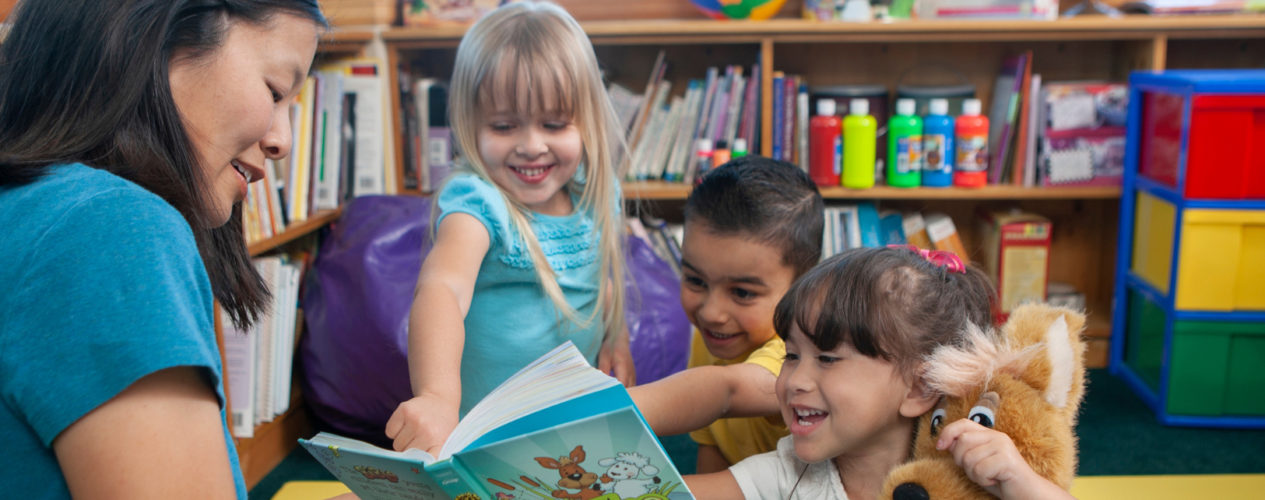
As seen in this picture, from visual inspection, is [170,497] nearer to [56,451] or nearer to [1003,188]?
[56,451]

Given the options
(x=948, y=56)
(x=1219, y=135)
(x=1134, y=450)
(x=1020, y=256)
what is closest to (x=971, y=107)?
(x=948, y=56)

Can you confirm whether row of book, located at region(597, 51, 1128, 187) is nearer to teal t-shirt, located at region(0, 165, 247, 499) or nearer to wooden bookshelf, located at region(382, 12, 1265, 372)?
wooden bookshelf, located at region(382, 12, 1265, 372)

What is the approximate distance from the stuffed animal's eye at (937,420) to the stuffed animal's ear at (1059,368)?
0.10m

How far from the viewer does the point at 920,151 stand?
8.52 feet

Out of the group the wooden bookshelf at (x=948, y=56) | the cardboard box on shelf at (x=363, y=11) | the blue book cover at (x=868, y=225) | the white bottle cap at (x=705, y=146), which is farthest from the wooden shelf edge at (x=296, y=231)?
the blue book cover at (x=868, y=225)

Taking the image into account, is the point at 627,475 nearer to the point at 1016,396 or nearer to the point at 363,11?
the point at 1016,396

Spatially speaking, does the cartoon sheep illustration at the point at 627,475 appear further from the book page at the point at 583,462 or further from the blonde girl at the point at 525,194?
the blonde girl at the point at 525,194

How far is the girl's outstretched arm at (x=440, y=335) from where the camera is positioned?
0.87m

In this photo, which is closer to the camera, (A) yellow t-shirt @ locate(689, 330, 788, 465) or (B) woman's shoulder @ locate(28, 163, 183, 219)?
(B) woman's shoulder @ locate(28, 163, 183, 219)

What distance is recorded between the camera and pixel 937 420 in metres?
0.87

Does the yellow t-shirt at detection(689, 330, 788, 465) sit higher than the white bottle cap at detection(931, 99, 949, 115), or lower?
lower

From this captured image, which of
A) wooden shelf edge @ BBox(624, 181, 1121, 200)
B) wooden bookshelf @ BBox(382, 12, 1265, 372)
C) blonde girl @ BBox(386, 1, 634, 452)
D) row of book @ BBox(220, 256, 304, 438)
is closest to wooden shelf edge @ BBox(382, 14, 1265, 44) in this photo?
wooden bookshelf @ BBox(382, 12, 1265, 372)

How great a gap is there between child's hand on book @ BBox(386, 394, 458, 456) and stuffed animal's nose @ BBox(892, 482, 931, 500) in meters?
0.39

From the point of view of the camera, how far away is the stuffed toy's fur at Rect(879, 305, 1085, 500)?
2.57ft
